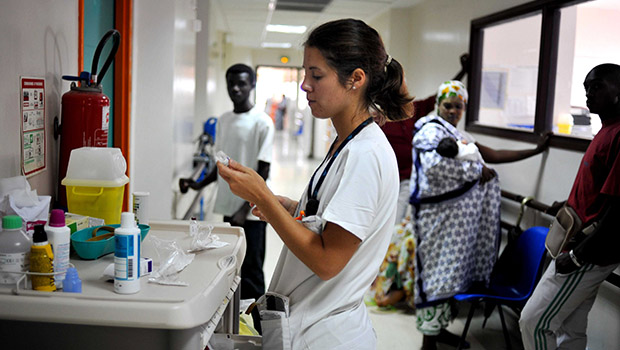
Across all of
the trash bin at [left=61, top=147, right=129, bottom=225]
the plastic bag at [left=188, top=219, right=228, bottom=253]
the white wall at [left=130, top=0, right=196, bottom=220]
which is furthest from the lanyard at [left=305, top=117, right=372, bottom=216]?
the white wall at [left=130, top=0, right=196, bottom=220]

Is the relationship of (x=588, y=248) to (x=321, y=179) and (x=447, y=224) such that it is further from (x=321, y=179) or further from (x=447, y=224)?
(x=321, y=179)

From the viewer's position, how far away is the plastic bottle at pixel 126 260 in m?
1.25

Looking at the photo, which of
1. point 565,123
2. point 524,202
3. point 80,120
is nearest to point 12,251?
point 80,120

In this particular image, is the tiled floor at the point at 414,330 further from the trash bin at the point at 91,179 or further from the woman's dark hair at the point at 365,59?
the woman's dark hair at the point at 365,59

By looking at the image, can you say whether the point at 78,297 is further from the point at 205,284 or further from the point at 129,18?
the point at 129,18

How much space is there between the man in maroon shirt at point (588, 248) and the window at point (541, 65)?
0.71 meters

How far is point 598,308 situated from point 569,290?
0.61 m

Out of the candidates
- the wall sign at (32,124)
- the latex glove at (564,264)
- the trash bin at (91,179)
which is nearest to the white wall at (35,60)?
the wall sign at (32,124)

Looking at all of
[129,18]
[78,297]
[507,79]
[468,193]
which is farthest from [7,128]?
[507,79]

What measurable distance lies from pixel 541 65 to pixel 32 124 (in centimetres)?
310

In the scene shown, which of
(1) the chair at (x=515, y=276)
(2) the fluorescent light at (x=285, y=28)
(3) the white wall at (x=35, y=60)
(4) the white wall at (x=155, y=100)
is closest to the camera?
(3) the white wall at (x=35, y=60)

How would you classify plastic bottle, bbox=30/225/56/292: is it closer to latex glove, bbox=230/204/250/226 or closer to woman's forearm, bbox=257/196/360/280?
woman's forearm, bbox=257/196/360/280

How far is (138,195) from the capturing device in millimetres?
1834

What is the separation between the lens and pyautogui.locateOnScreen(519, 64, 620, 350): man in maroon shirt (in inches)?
94.3
